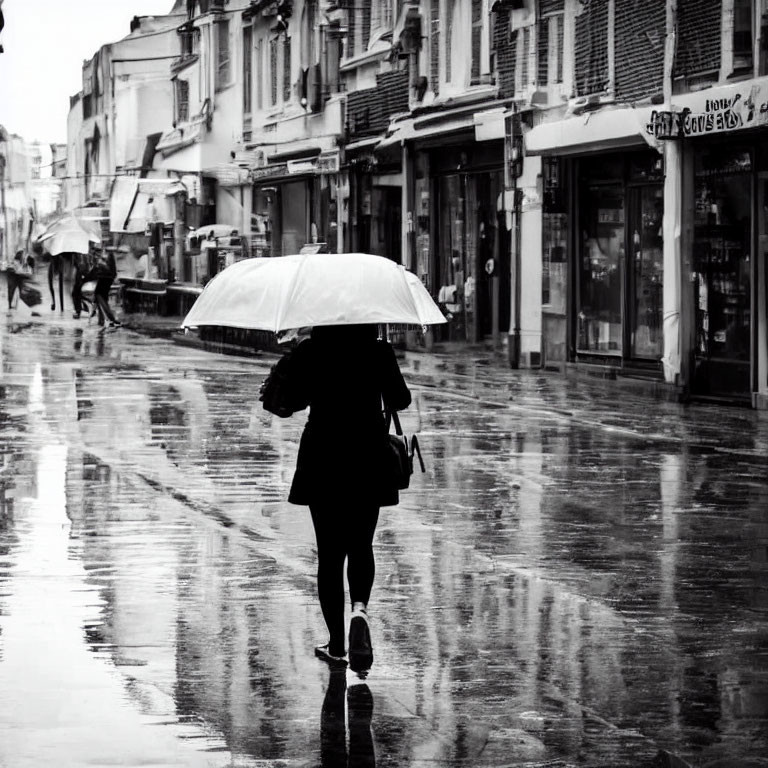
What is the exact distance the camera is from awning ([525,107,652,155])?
25.9 meters

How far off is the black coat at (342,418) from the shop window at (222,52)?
154ft

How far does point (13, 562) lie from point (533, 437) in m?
8.85

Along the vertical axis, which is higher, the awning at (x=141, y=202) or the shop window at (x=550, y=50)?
the shop window at (x=550, y=50)

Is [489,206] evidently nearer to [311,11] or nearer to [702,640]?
[311,11]

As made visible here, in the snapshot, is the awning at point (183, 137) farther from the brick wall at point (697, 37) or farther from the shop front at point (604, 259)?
the brick wall at point (697, 37)

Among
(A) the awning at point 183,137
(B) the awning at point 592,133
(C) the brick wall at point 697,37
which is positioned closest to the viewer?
(C) the brick wall at point 697,37

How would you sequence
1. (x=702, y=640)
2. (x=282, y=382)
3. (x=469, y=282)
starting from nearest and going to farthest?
(x=282, y=382) < (x=702, y=640) < (x=469, y=282)

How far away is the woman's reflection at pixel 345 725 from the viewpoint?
6.85 m

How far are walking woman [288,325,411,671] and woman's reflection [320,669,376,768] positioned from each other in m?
0.53

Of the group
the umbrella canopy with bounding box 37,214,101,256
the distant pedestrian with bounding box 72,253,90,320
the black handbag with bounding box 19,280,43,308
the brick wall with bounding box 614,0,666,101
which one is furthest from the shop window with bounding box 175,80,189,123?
the brick wall with bounding box 614,0,666,101

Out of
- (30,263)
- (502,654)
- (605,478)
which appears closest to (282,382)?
(502,654)

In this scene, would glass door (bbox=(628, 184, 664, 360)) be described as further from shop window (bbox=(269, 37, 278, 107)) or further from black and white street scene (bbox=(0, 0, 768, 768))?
shop window (bbox=(269, 37, 278, 107))

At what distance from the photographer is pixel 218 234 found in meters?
53.9

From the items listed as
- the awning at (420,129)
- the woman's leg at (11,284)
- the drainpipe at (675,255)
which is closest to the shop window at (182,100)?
the woman's leg at (11,284)
